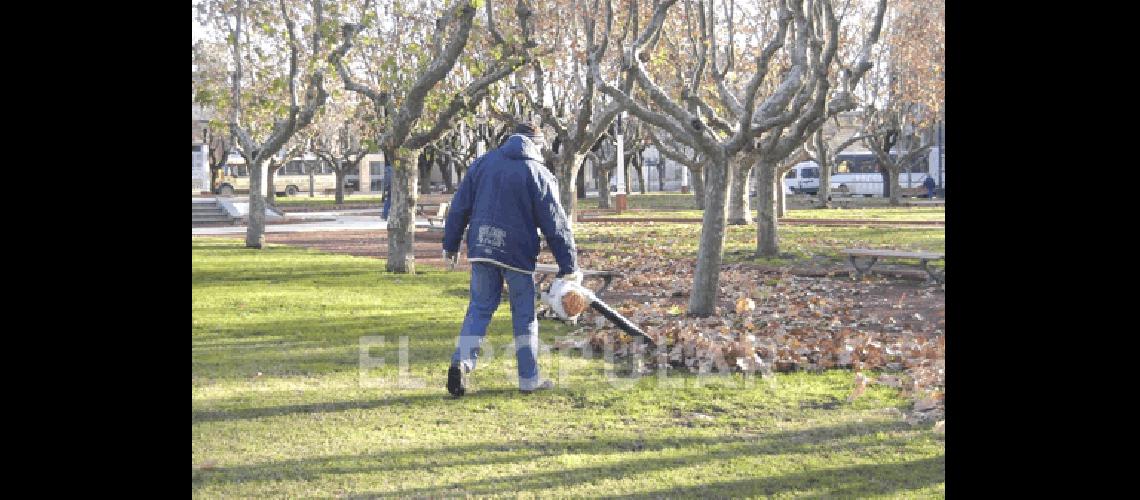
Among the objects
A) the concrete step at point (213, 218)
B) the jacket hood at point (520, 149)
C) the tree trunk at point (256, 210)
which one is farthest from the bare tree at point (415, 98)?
the concrete step at point (213, 218)

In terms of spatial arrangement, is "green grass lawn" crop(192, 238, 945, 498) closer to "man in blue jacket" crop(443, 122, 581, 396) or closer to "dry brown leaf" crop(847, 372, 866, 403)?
"dry brown leaf" crop(847, 372, 866, 403)

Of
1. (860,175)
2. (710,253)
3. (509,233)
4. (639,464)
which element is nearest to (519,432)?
(639,464)

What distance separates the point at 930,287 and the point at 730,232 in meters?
11.2

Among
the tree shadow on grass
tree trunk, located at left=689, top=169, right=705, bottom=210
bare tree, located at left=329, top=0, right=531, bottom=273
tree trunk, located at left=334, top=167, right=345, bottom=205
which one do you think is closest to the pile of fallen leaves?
the tree shadow on grass

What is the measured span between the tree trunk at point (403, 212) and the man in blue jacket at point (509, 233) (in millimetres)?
8851

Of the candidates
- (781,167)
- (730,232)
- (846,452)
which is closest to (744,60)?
(781,167)

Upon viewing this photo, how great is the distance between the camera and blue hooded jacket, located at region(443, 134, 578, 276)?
7.17m

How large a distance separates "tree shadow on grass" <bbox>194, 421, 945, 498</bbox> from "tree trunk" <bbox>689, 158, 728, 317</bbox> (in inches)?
193

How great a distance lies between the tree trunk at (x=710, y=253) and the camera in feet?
36.9

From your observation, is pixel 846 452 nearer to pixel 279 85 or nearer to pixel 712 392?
pixel 712 392

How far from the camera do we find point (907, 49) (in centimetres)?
3491

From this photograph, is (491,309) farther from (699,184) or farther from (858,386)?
(699,184)

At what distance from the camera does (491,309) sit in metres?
7.37

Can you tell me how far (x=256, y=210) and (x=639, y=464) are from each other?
1822cm
